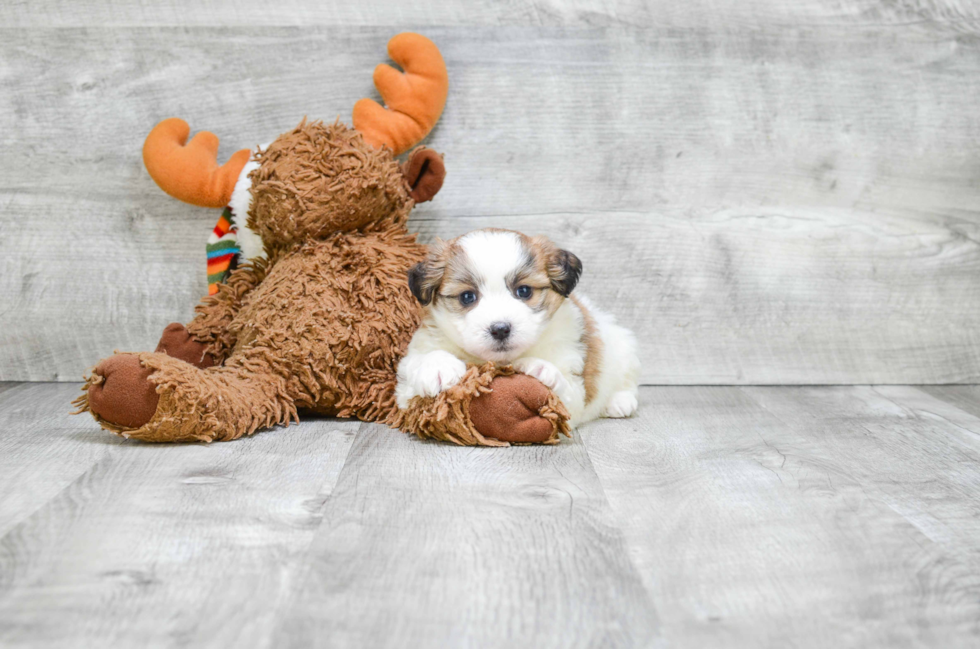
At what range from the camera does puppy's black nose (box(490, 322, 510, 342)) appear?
5.29 ft

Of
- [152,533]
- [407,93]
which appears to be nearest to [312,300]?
[407,93]

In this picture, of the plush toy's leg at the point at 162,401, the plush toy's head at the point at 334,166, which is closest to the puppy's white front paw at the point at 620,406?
the plush toy's head at the point at 334,166

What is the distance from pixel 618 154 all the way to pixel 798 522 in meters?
1.30

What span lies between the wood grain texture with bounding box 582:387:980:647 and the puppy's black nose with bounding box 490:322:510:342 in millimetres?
305

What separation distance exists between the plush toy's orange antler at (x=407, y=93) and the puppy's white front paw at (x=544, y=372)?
737 mm

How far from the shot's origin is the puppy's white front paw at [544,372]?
65.6 inches

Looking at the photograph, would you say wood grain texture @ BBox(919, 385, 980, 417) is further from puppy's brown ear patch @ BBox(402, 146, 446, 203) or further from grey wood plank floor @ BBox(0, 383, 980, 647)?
puppy's brown ear patch @ BBox(402, 146, 446, 203)

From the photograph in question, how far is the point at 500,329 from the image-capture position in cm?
161

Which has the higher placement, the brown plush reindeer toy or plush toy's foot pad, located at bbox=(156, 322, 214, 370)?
the brown plush reindeer toy

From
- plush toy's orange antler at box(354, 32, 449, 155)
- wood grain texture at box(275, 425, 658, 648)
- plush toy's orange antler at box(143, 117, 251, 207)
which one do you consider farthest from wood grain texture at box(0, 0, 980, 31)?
wood grain texture at box(275, 425, 658, 648)

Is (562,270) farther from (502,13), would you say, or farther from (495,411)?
(502,13)

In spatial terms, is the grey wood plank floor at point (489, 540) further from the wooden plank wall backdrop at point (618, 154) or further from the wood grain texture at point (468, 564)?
the wooden plank wall backdrop at point (618, 154)

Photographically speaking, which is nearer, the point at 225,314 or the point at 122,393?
the point at 122,393

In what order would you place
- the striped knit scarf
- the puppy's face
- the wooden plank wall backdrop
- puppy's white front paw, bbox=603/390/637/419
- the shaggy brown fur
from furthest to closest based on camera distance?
the wooden plank wall backdrop < the striped knit scarf < puppy's white front paw, bbox=603/390/637/419 < the shaggy brown fur < the puppy's face
